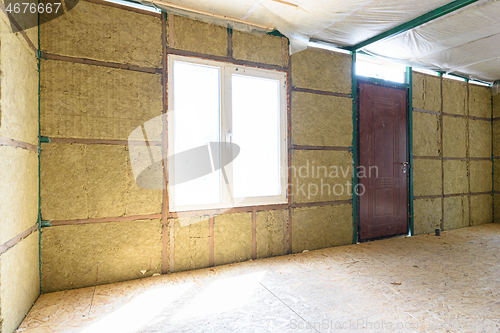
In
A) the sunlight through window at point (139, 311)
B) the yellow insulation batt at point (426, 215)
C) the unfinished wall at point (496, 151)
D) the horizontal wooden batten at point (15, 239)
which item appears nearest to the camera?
the horizontal wooden batten at point (15, 239)

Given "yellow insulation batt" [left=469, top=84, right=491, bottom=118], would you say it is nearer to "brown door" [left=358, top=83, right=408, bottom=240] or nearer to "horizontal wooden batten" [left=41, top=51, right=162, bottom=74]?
"brown door" [left=358, top=83, right=408, bottom=240]

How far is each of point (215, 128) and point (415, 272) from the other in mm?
2776

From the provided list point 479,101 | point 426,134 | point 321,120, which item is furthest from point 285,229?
point 479,101

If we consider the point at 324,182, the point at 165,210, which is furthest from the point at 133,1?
the point at 324,182

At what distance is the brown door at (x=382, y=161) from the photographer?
14.2 ft

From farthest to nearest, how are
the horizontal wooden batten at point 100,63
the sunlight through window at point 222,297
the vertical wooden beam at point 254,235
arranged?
the vertical wooden beam at point 254,235 < the horizontal wooden batten at point 100,63 < the sunlight through window at point 222,297

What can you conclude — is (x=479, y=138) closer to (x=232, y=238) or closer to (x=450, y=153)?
(x=450, y=153)

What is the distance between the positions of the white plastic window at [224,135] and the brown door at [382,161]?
1447mm

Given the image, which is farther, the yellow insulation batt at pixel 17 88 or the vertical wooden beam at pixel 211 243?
the vertical wooden beam at pixel 211 243

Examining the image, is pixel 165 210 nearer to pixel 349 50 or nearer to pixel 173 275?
pixel 173 275

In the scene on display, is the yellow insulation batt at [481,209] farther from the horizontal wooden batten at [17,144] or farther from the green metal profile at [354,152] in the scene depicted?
the horizontal wooden batten at [17,144]

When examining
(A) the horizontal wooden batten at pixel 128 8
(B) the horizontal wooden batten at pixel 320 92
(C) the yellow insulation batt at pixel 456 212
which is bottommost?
(C) the yellow insulation batt at pixel 456 212

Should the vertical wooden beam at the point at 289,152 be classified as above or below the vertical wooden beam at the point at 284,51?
below

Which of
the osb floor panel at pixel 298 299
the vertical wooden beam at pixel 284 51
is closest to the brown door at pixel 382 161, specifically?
the osb floor panel at pixel 298 299
